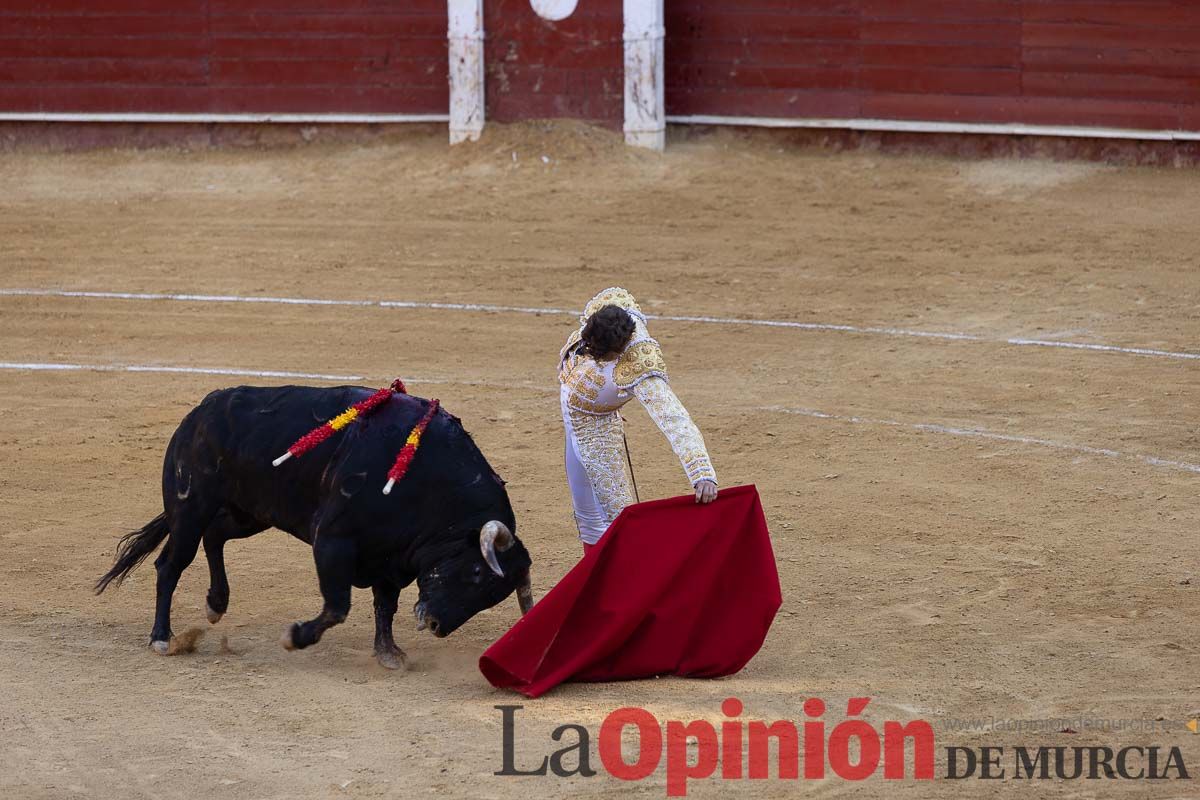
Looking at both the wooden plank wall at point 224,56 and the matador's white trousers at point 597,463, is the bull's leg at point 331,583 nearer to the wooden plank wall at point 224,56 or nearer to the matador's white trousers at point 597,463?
the matador's white trousers at point 597,463

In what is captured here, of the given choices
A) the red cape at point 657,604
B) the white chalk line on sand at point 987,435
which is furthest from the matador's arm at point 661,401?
the white chalk line on sand at point 987,435

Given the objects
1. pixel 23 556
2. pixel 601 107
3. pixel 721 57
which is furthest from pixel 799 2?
pixel 23 556

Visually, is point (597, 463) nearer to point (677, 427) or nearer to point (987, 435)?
point (677, 427)

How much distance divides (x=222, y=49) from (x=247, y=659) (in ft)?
30.4

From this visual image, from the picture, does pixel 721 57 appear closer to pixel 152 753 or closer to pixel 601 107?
pixel 601 107

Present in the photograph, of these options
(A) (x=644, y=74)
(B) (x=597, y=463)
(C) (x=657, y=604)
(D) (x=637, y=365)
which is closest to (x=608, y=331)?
(D) (x=637, y=365)

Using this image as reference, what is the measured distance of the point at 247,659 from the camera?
5164 mm

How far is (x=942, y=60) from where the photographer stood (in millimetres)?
12156

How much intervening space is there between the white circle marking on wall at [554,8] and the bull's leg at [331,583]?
842 centimetres

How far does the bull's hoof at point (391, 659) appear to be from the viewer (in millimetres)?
5043

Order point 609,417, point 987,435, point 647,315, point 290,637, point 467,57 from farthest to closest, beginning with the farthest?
point 467,57
point 647,315
point 987,435
point 609,417
point 290,637

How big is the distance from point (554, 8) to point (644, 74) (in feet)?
2.93

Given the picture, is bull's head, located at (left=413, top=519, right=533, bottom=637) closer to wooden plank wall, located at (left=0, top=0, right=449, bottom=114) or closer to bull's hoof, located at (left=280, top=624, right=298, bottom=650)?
bull's hoof, located at (left=280, top=624, right=298, bottom=650)

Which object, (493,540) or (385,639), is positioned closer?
(493,540)
